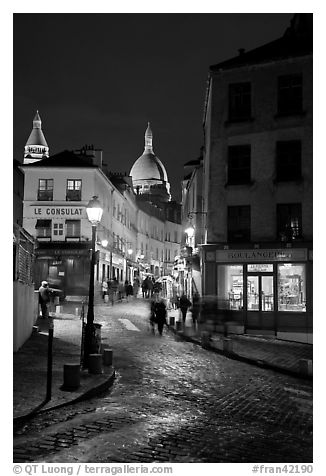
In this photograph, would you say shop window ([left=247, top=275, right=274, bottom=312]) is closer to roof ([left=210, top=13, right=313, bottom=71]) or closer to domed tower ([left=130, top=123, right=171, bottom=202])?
roof ([left=210, top=13, right=313, bottom=71])

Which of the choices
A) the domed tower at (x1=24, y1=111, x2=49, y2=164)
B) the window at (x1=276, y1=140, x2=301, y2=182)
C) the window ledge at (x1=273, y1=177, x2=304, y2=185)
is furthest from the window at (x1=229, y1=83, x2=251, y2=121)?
the domed tower at (x1=24, y1=111, x2=49, y2=164)

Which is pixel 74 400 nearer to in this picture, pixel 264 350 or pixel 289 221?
pixel 264 350

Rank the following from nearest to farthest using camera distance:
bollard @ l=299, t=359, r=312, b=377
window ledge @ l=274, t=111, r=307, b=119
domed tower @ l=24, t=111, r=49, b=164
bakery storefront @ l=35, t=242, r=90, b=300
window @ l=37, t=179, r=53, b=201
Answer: bollard @ l=299, t=359, r=312, b=377 < window ledge @ l=274, t=111, r=307, b=119 < bakery storefront @ l=35, t=242, r=90, b=300 < window @ l=37, t=179, r=53, b=201 < domed tower @ l=24, t=111, r=49, b=164

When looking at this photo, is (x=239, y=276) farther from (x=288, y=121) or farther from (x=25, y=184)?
(x=25, y=184)

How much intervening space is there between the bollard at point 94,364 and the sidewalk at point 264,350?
467 cm

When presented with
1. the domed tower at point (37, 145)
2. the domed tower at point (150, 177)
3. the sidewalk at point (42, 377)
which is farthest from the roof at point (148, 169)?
the sidewalk at point (42, 377)

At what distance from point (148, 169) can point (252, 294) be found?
92.7 metres

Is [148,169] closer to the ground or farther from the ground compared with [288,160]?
farther from the ground

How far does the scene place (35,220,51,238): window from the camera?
4126 centimetres

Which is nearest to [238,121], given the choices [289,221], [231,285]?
[289,221]

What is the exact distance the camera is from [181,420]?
8211 millimetres

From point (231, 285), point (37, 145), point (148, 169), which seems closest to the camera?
point (231, 285)

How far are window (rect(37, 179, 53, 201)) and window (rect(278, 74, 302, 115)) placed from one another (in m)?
22.9

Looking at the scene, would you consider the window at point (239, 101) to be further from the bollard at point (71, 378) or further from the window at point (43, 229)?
the window at point (43, 229)
